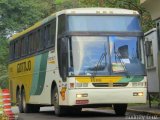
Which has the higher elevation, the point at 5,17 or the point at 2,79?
the point at 5,17

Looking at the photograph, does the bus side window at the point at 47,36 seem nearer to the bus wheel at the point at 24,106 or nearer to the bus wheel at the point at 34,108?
the bus wheel at the point at 24,106

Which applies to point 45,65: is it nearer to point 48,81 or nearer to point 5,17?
point 48,81

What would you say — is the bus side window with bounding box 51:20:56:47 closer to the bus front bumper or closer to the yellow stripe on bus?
the yellow stripe on bus

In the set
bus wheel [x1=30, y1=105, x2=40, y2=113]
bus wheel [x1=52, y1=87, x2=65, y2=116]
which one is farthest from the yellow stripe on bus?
bus wheel [x1=30, y1=105, x2=40, y2=113]

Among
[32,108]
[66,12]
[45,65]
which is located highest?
[66,12]

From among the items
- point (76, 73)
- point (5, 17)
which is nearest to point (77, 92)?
point (76, 73)

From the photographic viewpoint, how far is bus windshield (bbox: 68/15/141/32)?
1922 centimetres

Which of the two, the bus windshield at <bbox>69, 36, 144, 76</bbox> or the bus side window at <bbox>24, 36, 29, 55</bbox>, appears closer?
the bus windshield at <bbox>69, 36, 144, 76</bbox>

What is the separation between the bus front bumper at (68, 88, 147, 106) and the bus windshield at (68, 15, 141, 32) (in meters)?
2.09

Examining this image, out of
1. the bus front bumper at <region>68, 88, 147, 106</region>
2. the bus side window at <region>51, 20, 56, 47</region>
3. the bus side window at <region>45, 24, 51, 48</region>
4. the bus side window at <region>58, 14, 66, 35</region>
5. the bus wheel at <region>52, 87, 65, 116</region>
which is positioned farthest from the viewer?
the bus side window at <region>45, 24, 51, 48</region>

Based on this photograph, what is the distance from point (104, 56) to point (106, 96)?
4.41 ft

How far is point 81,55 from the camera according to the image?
18.7m

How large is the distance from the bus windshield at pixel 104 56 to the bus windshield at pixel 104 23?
13.6 inches

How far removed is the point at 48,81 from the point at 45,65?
0.81 metres
